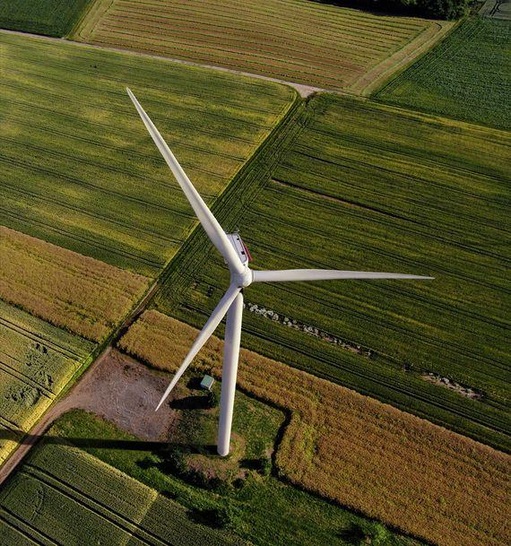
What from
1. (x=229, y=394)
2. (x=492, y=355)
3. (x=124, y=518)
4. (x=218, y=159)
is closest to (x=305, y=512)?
(x=229, y=394)

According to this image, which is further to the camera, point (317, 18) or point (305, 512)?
point (317, 18)

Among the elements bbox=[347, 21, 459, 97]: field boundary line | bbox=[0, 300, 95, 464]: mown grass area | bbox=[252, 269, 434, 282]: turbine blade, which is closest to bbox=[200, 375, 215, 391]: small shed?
bbox=[0, 300, 95, 464]: mown grass area

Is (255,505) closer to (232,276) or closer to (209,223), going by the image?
(232,276)

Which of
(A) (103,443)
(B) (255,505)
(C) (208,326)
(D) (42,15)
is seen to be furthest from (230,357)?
(D) (42,15)

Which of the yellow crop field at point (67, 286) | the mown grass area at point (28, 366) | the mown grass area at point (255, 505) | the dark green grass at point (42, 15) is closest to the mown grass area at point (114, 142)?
the yellow crop field at point (67, 286)

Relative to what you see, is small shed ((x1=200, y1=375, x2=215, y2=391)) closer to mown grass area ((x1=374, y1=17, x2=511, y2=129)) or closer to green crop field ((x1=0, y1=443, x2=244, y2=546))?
green crop field ((x1=0, y1=443, x2=244, y2=546))

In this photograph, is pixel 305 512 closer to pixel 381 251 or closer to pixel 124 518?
pixel 124 518

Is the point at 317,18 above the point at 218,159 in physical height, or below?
above

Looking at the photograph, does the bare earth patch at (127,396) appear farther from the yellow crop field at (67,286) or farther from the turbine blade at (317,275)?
the turbine blade at (317,275)
